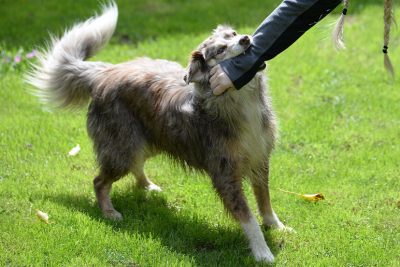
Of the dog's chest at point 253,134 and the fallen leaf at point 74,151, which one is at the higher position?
the dog's chest at point 253,134

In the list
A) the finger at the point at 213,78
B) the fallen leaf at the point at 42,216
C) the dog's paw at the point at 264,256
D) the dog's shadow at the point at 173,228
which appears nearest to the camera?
the finger at the point at 213,78

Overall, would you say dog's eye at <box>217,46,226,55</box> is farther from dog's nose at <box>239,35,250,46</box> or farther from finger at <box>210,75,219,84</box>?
finger at <box>210,75,219,84</box>

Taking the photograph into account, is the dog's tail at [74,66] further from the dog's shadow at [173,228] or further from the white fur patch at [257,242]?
the white fur patch at [257,242]

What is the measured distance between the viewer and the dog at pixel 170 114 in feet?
15.6

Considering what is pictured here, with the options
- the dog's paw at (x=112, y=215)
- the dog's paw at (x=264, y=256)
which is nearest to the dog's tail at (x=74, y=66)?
the dog's paw at (x=112, y=215)

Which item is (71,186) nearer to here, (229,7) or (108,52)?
(108,52)

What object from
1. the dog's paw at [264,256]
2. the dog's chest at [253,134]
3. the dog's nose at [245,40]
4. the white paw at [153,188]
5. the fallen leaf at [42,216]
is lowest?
the white paw at [153,188]

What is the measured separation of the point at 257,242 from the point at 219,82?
1203 mm

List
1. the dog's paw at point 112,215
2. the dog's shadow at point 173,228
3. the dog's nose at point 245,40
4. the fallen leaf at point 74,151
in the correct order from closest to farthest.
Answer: the dog's nose at point 245,40 → the dog's shadow at point 173,228 → the dog's paw at point 112,215 → the fallen leaf at point 74,151

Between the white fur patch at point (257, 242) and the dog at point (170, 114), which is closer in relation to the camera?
the white fur patch at point (257, 242)

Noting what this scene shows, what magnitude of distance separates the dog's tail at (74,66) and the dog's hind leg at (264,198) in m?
1.61

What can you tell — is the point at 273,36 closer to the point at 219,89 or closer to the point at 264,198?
the point at 219,89

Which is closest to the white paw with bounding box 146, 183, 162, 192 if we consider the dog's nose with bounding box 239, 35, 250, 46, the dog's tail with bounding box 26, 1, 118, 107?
the dog's tail with bounding box 26, 1, 118, 107

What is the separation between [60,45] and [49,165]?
44.5 inches
